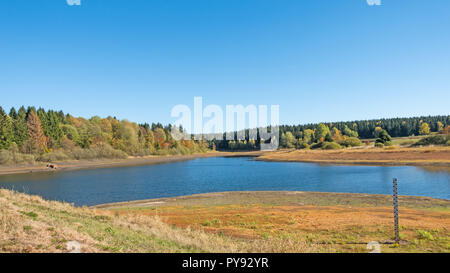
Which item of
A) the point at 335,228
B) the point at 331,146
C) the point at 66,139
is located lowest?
the point at 331,146

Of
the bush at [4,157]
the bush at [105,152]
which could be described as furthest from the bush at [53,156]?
the bush at [105,152]

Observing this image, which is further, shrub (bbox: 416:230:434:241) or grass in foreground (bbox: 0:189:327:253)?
shrub (bbox: 416:230:434:241)

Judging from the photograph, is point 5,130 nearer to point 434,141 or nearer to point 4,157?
point 4,157

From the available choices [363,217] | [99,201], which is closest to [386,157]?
[363,217]

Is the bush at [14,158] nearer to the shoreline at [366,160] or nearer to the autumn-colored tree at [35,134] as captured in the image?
the shoreline at [366,160]

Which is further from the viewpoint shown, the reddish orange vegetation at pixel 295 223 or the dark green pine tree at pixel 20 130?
Result: the dark green pine tree at pixel 20 130

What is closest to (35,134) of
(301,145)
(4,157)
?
(4,157)

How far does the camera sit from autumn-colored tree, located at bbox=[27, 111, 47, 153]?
9519cm

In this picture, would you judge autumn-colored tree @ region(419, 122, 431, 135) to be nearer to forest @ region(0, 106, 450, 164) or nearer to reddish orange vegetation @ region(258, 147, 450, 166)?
forest @ region(0, 106, 450, 164)

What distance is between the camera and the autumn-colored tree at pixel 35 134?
95188 mm

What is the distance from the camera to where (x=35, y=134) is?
96875 millimetres

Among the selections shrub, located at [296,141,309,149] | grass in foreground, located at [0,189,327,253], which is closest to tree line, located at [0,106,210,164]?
shrub, located at [296,141,309,149]

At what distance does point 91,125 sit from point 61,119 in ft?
41.9
